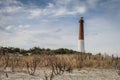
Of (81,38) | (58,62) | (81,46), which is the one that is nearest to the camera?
(58,62)

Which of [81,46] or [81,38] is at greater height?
[81,38]

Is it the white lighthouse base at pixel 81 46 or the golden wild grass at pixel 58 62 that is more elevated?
the white lighthouse base at pixel 81 46

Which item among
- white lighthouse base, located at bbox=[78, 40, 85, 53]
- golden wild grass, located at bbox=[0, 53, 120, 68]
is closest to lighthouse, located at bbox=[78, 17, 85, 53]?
white lighthouse base, located at bbox=[78, 40, 85, 53]

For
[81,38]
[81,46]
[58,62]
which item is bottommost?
[58,62]

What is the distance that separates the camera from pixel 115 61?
14.7m

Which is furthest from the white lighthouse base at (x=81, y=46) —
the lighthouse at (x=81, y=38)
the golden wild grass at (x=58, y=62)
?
the golden wild grass at (x=58, y=62)

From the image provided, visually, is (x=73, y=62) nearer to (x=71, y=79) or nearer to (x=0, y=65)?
(x=0, y=65)

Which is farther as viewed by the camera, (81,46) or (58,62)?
(81,46)

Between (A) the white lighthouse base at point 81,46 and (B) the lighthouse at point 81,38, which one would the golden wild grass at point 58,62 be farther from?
(A) the white lighthouse base at point 81,46

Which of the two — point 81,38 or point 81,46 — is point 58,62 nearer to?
point 81,46

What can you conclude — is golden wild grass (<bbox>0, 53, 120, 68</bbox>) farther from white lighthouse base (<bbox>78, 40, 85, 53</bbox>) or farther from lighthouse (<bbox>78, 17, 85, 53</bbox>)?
→ white lighthouse base (<bbox>78, 40, 85, 53</bbox>)

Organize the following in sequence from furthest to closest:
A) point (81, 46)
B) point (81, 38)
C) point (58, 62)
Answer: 1. point (81, 38)
2. point (81, 46)
3. point (58, 62)

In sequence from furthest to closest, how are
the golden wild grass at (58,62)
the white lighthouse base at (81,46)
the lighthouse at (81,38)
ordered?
the lighthouse at (81,38)
the white lighthouse base at (81,46)
the golden wild grass at (58,62)

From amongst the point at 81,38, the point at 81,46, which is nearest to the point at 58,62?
the point at 81,46
